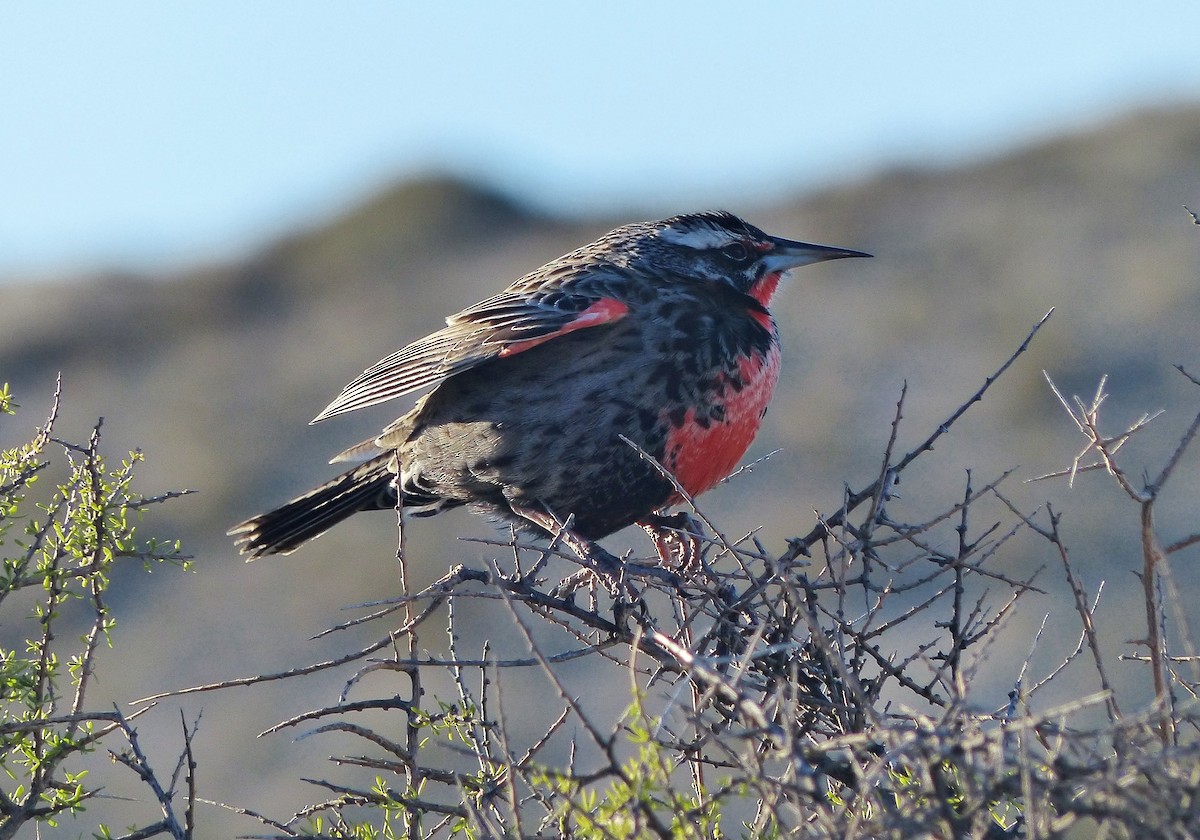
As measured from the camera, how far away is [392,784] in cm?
→ 1213

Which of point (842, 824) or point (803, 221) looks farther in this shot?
point (803, 221)

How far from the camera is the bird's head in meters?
5.41

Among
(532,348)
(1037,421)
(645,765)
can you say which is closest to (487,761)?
(645,765)

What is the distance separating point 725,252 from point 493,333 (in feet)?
2.99

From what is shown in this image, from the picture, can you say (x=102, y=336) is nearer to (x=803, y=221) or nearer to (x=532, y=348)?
(x=803, y=221)

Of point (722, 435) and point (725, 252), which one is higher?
point (725, 252)

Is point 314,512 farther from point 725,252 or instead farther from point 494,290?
point 494,290

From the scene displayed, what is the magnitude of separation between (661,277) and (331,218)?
2465 cm

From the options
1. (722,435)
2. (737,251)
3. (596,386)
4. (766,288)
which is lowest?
(722,435)

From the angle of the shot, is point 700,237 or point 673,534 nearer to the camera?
point 673,534

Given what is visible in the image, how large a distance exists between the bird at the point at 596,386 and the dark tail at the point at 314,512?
1 centimetres

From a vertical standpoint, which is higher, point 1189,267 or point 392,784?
point 1189,267

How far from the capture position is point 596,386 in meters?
4.90

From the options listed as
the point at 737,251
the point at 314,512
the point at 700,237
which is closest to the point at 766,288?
the point at 737,251
